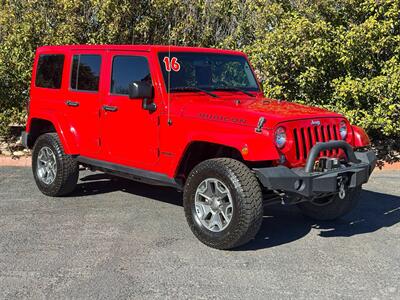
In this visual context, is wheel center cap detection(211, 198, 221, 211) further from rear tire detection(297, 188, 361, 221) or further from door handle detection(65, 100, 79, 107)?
door handle detection(65, 100, 79, 107)

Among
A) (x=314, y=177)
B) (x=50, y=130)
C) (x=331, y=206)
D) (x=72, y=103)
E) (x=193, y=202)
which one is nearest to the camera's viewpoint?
(x=314, y=177)

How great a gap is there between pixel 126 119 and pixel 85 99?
2.67ft

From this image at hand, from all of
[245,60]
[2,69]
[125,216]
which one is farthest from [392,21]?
[2,69]

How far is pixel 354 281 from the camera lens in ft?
12.8

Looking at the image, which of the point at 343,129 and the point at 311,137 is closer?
the point at 311,137

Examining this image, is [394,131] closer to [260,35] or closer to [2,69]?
[260,35]

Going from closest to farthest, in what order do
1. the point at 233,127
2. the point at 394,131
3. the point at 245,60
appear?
the point at 233,127, the point at 245,60, the point at 394,131

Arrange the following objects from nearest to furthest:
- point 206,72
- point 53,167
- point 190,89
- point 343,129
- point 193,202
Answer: point 193,202, point 343,129, point 190,89, point 206,72, point 53,167

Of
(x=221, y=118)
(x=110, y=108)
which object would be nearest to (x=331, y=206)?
(x=221, y=118)

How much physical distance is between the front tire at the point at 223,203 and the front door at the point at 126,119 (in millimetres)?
709

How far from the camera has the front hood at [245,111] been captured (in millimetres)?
4383

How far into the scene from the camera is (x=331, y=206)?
5.36 meters

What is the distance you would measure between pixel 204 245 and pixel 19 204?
2644mm

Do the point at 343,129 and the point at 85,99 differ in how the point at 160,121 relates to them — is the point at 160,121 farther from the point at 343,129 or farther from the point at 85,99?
the point at 343,129
